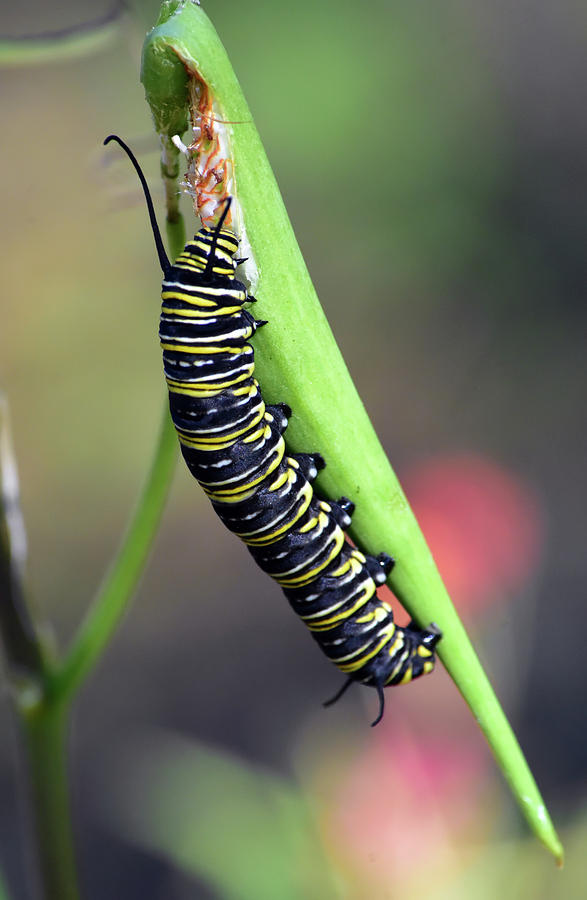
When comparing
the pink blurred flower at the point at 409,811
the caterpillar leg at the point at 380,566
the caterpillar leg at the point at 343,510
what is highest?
the caterpillar leg at the point at 343,510

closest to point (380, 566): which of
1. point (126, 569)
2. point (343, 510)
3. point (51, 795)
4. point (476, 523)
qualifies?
point (343, 510)

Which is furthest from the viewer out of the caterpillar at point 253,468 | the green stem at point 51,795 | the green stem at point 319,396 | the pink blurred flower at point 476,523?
the pink blurred flower at point 476,523

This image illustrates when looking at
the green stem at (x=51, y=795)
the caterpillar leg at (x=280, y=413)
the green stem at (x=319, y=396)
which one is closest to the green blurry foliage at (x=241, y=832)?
the green stem at (x=51, y=795)

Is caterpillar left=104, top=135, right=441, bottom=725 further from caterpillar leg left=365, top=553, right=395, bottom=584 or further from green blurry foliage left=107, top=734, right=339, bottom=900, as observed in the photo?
green blurry foliage left=107, top=734, right=339, bottom=900

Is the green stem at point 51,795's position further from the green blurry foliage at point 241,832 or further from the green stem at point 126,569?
the green blurry foliage at point 241,832

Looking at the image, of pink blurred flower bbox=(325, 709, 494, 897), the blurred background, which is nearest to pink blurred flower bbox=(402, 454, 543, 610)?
the blurred background

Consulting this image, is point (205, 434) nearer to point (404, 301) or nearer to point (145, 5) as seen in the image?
point (404, 301)

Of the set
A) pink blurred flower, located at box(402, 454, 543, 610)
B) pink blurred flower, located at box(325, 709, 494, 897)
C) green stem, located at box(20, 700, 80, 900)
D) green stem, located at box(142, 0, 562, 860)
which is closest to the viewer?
green stem, located at box(142, 0, 562, 860)
